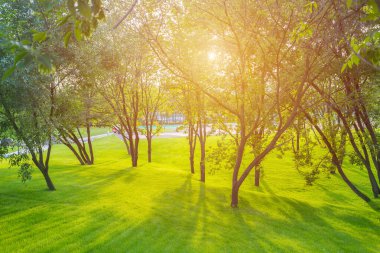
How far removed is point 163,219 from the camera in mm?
14500

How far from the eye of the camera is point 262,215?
17.0m

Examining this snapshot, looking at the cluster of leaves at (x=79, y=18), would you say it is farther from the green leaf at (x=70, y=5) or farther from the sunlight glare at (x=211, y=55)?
the sunlight glare at (x=211, y=55)

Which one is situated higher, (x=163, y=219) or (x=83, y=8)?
(x=83, y=8)

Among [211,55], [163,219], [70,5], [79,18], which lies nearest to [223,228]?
[163,219]

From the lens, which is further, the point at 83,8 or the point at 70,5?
the point at 70,5

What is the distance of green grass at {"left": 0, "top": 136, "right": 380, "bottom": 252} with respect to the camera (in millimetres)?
11312

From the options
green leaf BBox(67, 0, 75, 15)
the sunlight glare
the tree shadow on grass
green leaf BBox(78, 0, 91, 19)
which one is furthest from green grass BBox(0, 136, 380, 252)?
the sunlight glare

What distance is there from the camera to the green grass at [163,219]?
11312 millimetres

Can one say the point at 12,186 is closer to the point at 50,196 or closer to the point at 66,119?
the point at 50,196

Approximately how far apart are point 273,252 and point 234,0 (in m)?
11.7

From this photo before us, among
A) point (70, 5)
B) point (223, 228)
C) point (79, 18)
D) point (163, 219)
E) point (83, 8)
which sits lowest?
point (223, 228)

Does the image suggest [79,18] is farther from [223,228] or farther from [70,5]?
[223,228]

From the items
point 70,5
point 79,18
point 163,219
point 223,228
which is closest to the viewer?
point 70,5

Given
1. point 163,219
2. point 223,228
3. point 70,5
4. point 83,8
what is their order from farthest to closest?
point 163,219
point 223,228
point 70,5
point 83,8
